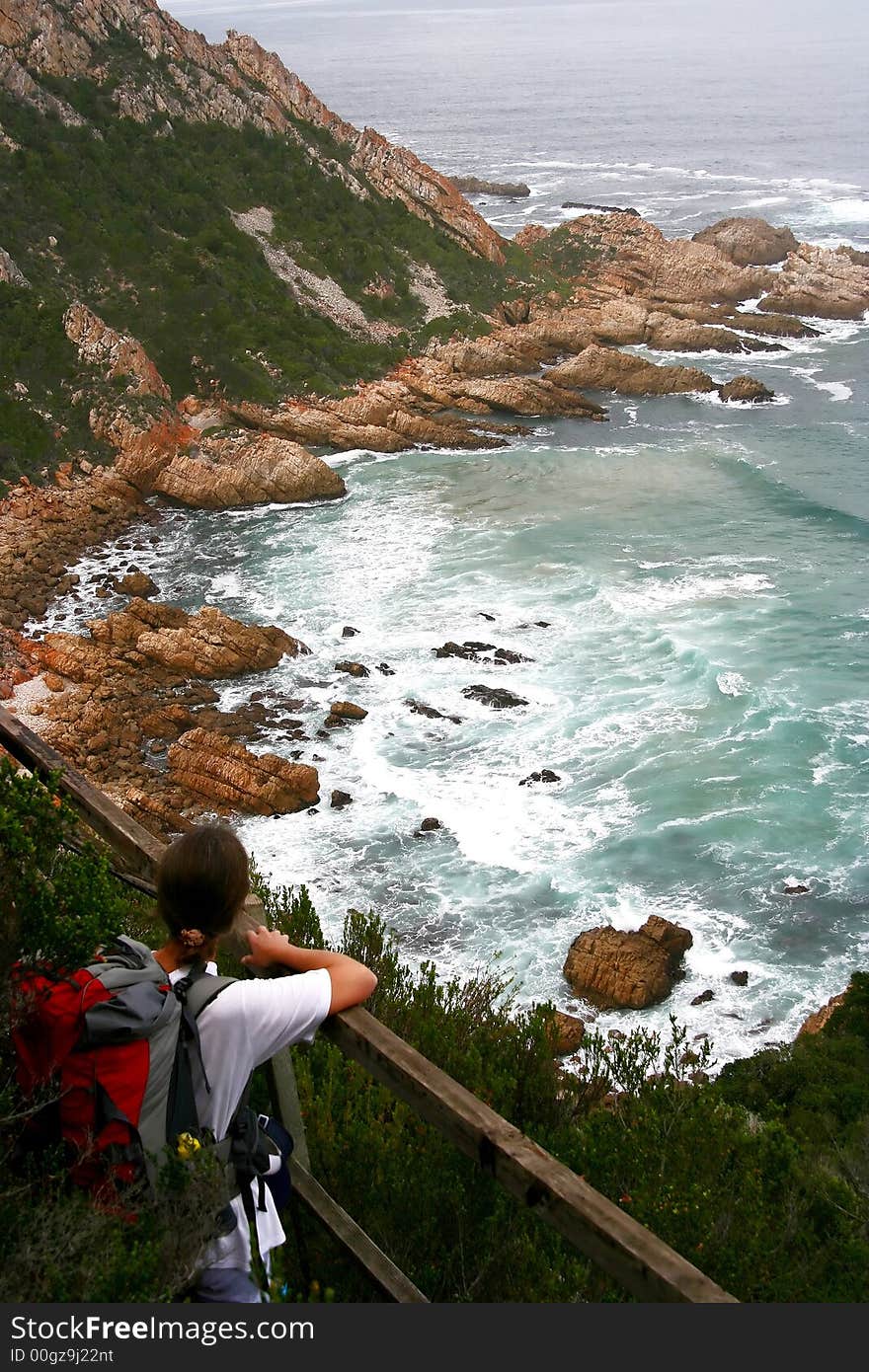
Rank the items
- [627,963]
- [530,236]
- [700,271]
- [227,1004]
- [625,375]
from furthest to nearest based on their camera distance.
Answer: [530,236]
[700,271]
[625,375]
[627,963]
[227,1004]

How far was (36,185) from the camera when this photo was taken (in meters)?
43.6

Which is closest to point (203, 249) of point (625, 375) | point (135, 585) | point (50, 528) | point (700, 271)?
point (625, 375)

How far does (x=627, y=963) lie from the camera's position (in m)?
16.8

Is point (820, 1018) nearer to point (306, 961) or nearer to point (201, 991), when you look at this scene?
point (306, 961)

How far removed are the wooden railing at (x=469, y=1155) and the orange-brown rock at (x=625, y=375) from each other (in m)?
44.3

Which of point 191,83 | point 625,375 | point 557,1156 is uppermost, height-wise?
point 191,83

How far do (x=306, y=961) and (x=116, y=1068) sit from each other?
2.30 feet

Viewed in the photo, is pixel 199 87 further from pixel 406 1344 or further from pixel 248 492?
pixel 406 1344

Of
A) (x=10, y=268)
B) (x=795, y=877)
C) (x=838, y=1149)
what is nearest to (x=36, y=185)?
(x=10, y=268)

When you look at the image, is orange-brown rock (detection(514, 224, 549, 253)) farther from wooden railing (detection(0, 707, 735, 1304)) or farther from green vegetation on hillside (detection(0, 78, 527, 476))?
wooden railing (detection(0, 707, 735, 1304))

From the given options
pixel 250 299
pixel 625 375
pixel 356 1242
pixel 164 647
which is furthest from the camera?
pixel 625 375

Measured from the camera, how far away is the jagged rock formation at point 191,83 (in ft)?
155

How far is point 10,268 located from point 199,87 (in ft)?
63.1

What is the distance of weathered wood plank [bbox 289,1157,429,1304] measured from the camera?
3.71 metres
